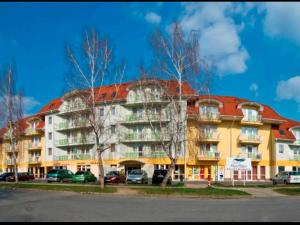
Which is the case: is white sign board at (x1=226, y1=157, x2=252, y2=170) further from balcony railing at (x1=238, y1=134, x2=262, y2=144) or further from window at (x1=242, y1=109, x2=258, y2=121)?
window at (x1=242, y1=109, x2=258, y2=121)

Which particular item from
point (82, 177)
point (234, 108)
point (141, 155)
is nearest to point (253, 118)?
point (234, 108)

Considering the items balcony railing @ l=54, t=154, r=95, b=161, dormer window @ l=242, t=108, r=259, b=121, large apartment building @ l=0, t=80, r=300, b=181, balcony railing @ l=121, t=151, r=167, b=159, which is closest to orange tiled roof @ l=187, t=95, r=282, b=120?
large apartment building @ l=0, t=80, r=300, b=181

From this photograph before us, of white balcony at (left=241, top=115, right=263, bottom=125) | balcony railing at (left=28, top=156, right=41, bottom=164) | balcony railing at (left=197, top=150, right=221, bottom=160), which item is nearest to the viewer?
balcony railing at (left=197, top=150, right=221, bottom=160)

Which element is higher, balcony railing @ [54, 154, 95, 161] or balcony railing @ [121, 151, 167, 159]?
balcony railing @ [121, 151, 167, 159]

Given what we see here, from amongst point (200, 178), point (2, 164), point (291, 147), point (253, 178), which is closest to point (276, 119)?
point (291, 147)

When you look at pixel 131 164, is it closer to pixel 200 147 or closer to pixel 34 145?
pixel 200 147

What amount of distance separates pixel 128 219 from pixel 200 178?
48.5 metres

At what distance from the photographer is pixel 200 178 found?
2483 inches

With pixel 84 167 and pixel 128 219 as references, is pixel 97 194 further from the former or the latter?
pixel 84 167

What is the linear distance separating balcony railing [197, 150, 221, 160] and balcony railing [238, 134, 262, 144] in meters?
4.64

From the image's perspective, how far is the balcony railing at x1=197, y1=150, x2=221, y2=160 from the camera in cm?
6208

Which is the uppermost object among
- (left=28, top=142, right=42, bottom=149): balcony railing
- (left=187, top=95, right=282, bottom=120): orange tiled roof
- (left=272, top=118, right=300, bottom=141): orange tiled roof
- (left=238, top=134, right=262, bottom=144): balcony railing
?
(left=187, top=95, right=282, bottom=120): orange tiled roof

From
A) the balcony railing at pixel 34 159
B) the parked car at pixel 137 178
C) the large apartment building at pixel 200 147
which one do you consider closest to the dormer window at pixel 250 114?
the large apartment building at pixel 200 147

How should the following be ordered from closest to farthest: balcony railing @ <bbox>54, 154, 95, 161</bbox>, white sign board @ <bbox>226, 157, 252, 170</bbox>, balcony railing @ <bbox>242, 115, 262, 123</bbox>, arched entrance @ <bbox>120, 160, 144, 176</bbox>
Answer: white sign board @ <bbox>226, 157, 252, 170</bbox>, arched entrance @ <bbox>120, 160, 144, 176</bbox>, balcony railing @ <bbox>242, 115, 262, 123</bbox>, balcony railing @ <bbox>54, 154, 95, 161</bbox>
